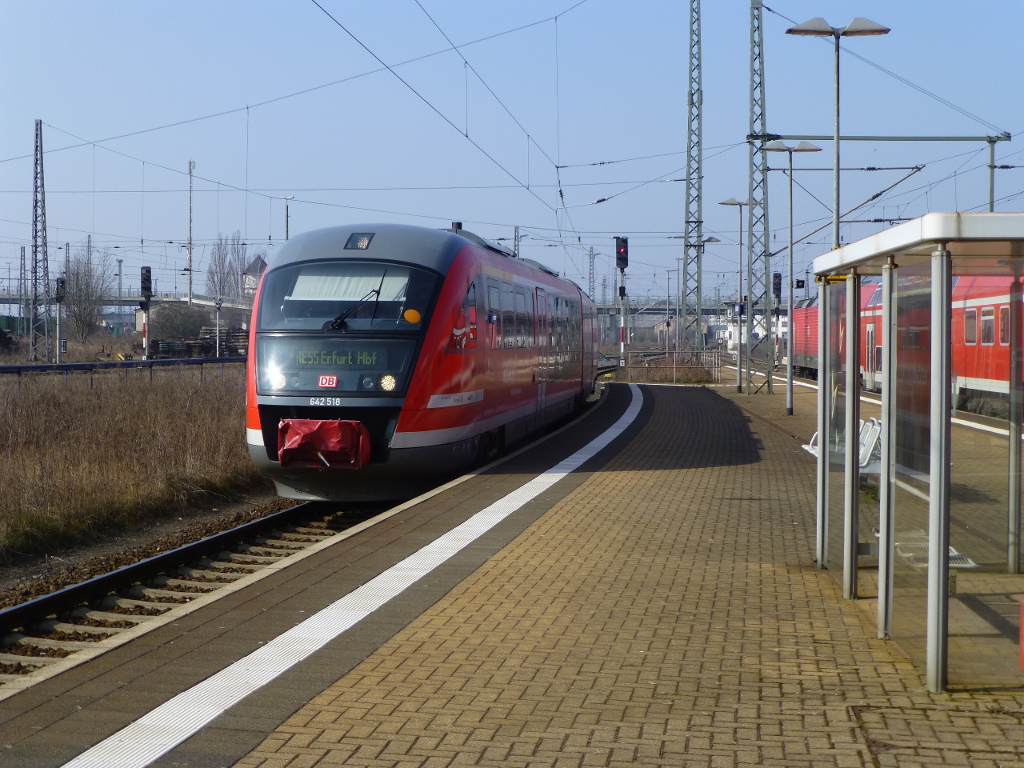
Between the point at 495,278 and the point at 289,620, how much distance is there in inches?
337

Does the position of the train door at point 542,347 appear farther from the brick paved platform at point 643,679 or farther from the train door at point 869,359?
the train door at point 869,359

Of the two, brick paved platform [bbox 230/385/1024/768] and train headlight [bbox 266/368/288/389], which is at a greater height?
train headlight [bbox 266/368/288/389]

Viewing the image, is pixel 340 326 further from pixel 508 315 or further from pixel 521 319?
pixel 521 319

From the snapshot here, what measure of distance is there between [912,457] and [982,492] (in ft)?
2.34

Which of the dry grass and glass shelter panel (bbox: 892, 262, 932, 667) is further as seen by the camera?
the dry grass

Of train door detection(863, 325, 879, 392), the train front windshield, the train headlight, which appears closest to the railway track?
the train headlight

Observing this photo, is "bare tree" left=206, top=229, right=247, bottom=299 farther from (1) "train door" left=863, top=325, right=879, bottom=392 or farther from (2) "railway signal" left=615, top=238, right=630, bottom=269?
(1) "train door" left=863, top=325, right=879, bottom=392

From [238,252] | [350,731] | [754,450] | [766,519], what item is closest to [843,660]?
[350,731]

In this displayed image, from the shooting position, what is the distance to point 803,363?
157 feet

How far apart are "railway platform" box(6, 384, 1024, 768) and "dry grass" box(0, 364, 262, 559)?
386 cm

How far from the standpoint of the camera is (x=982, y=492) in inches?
232

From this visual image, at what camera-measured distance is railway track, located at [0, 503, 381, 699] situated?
250 inches

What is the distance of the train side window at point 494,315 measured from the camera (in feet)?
45.4

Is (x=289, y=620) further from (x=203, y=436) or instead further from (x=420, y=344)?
(x=203, y=436)
